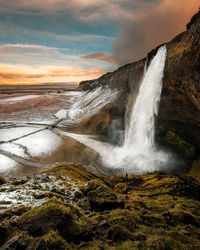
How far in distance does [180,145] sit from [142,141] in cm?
349

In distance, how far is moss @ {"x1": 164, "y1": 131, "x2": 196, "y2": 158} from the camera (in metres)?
12.5

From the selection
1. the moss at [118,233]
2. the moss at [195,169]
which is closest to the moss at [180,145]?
the moss at [195,169]

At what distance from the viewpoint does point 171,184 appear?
725cm

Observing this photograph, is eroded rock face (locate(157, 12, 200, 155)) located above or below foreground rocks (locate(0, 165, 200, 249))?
above

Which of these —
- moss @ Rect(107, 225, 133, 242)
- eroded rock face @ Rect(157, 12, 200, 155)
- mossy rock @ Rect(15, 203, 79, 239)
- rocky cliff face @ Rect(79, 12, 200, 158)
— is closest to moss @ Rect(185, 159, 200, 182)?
rocky cliff face @ Rect(79, 12, 200, 158)

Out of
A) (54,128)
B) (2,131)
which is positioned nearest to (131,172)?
(54,128)

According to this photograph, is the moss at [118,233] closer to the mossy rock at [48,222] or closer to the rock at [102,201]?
the mossy rock at [48,222]

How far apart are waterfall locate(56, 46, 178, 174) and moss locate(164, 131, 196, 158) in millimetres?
1192

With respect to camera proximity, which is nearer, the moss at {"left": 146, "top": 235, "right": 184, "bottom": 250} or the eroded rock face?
the moss at {"left": 146, "top": 235, "right": 184, "bottom": 250}

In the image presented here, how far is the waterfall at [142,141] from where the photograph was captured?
1169 cm

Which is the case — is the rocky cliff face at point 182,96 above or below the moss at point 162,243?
above

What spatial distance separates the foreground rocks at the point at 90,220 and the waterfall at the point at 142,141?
5.45m

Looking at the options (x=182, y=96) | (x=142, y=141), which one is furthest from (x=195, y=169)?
(x=182, y=96)

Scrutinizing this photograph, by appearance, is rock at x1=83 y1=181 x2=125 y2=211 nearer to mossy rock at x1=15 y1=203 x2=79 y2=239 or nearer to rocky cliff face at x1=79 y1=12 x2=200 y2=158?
mossy rock at x1=15 y1=203 x2=79 y2=239
